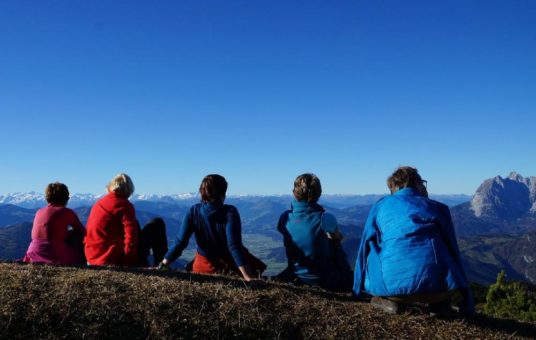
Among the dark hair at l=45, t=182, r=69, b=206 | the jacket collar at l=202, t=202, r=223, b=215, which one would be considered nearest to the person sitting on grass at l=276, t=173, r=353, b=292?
the jacket collar at l=202, t=202, r=223, b=215

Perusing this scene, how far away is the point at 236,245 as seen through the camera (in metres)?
10.1

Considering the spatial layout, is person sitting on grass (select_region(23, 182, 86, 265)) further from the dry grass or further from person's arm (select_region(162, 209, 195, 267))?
person's arm (select_region(162, 209, 195, 267))

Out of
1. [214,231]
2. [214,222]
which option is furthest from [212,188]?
[214,231]

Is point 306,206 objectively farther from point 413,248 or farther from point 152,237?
point 152,237

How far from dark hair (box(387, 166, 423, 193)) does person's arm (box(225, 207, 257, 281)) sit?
3366 mm

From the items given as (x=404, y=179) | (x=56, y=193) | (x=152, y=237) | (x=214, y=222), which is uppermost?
(x=404, y=179)

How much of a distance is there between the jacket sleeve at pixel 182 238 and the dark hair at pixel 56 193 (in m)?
3.15

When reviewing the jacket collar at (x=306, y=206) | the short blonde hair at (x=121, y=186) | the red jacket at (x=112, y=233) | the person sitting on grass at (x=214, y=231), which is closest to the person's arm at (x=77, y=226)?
the red jacket at (x=112, y=233)

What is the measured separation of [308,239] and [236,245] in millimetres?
1579

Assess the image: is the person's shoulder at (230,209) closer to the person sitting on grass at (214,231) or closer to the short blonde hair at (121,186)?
the person sitting on grass at (214,231)

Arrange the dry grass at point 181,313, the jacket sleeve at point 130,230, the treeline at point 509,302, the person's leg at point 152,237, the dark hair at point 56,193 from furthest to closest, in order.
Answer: the treeline at point 509,302 < the person's leg at point 152,237 < the dark hair at point 56,193 < the jacket sleeve at point 130,230 < the dry grass at point 181,313

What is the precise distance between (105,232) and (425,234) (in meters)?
7.67

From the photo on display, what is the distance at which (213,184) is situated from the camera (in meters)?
10.6

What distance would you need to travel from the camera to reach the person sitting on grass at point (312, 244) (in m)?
10.1
